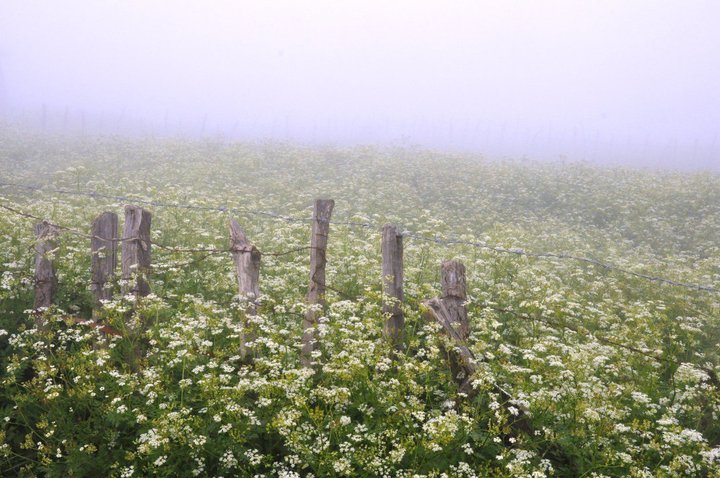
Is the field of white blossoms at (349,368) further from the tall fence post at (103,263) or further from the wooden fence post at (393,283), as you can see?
the tall fence post at (103,263)

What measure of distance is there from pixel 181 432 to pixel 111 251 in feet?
11.1

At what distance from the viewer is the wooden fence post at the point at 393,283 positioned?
5.90 metres

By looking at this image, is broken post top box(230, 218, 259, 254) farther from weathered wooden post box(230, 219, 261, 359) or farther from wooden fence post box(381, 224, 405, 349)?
wooden fence post box(381, 224, 405, 349)

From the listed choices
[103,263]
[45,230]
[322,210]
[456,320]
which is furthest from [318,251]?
[45,230]

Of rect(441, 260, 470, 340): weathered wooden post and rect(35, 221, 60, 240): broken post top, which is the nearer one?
rect(441, 260, 470, 340): weathered wooden post

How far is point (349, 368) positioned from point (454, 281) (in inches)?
74.6

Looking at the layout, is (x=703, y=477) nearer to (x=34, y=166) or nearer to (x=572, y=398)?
(x=572, y=398)

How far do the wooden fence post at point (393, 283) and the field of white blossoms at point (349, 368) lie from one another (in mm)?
160

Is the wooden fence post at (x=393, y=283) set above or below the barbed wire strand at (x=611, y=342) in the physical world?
above

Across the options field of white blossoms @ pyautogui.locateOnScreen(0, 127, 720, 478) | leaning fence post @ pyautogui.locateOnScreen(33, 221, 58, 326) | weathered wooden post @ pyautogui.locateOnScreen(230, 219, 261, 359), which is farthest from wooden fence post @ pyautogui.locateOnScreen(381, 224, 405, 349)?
leaning fence post @ pyautogui.locateOnScreen(33, 221, 58, 326)

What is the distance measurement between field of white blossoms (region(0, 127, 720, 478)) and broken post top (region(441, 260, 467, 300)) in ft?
1.90

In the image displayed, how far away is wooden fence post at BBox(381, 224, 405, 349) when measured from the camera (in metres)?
5.90

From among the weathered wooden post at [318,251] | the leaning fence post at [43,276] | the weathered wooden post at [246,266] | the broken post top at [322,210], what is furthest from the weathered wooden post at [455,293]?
the leaning fence post at [43,276]

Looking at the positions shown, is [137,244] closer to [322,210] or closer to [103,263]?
[103,263]
